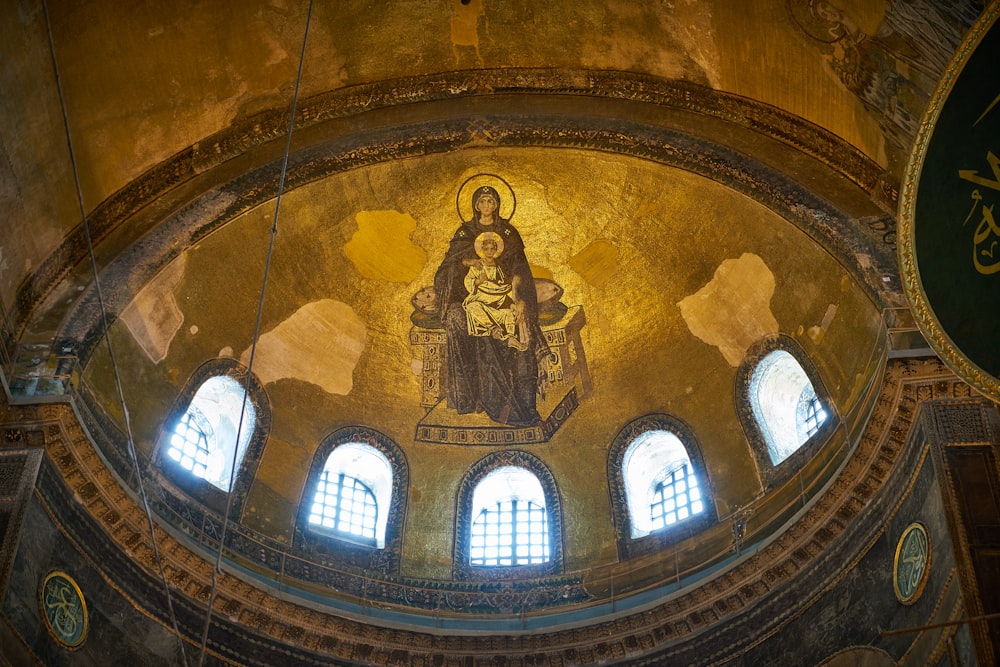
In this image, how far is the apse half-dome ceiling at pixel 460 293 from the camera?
1512cm

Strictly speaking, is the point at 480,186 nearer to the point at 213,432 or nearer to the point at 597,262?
the point at 597,262

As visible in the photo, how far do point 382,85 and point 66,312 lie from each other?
4929 mm

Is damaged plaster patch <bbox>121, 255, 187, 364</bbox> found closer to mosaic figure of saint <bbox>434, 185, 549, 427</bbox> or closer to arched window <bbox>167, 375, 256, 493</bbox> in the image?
arched window <bbox>167, 375, 256, 493</bbox>

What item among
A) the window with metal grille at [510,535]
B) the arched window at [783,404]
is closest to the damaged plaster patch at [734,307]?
the arched window at [783,404]

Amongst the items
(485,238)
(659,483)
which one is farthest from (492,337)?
(659,483)

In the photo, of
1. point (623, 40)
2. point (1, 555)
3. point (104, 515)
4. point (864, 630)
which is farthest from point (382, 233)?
point (864, 630)

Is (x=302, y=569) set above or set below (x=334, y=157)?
below

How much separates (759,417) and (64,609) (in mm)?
8497

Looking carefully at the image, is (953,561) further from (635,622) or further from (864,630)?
(635,622)

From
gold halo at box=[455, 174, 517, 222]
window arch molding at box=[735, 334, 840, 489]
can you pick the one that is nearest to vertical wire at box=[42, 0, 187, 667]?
gold halo at box=[455, 174, 517, 222]

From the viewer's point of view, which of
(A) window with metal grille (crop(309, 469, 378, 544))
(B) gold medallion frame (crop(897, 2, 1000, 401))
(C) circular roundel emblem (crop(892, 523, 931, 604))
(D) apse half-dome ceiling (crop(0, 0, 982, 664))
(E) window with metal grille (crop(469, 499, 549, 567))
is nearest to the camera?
(B) gold medallion frame (crop(897, 2, 1000, 401))

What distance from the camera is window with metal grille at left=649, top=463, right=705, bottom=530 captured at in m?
16.9

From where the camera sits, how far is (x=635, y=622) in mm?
15398

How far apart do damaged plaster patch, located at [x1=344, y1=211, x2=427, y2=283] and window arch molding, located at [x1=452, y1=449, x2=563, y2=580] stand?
9.23ft
